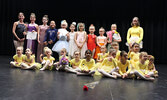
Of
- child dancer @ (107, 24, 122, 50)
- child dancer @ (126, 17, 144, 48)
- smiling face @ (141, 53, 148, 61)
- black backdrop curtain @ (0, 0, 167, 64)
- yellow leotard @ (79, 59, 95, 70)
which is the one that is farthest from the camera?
black backdrop curtain @ (0, 0, 167, 64)

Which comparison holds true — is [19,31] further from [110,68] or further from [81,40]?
[110,68]

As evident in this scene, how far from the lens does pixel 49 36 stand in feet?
14.9

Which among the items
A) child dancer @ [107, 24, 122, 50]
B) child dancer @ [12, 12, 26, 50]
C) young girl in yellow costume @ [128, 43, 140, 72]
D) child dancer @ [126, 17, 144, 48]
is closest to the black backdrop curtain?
child dancer @ [107, 24, 122, 50]

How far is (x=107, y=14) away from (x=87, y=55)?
4.20 m

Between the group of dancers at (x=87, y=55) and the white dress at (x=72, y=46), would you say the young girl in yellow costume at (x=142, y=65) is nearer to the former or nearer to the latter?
the group of dancers at (x=87, y=55)

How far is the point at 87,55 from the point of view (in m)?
3.46

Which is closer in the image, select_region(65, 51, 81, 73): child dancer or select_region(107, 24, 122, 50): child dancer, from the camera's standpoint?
select_region(65, 51, 81, 73): child dancer

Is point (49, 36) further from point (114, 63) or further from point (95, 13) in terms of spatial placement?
point (95, 13)

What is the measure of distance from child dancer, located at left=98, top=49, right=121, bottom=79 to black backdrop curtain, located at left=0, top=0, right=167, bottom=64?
3814mm

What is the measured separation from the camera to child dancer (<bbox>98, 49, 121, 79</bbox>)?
327cm

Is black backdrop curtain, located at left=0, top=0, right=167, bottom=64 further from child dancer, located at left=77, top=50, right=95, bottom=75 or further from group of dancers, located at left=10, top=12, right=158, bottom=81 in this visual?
child dancer, located at left=77, top=50, right=95, bottom=75

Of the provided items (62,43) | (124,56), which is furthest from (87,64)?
(62,43)

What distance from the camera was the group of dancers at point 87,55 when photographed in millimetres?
3316

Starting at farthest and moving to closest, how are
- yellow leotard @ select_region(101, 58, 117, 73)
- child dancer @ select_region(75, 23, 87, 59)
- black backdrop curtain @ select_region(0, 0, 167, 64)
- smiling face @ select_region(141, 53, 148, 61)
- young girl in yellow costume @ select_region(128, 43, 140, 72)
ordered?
black backdrop curtain @ select_region(0, 0, 167, 64)
child dancer @ select_region(75, 23, 87, 59)
young girl in yellow costume @ select_region(128, 43, 140, 72)
yellow leotard @ select_region(101, 58, 117, 73)
smiling face @ select_region(141, 53, 148, 61)
